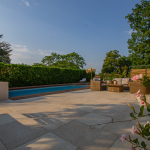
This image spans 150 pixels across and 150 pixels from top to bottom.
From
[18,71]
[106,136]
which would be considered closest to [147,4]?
[18,71]

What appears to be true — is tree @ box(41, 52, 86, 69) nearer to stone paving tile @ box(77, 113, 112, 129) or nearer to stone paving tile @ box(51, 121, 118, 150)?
stone paving tile @ box(77, 113, 112, 129)

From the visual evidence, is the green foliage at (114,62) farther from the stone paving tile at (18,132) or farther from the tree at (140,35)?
the stone paving tile at (18,132)

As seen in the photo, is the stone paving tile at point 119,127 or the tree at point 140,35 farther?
the tree at point 140,35

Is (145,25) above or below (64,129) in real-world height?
above

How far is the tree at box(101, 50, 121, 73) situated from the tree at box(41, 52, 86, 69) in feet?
22.7

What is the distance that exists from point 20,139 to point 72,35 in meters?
15.7

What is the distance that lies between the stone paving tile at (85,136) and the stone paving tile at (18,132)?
326mm

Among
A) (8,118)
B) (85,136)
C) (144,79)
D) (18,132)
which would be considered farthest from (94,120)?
(8,118)

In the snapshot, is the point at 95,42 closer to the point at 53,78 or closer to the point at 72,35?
the point at 72,35

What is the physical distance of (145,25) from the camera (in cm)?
1612

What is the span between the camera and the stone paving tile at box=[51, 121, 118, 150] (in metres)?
1.50

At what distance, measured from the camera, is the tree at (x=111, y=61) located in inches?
1123

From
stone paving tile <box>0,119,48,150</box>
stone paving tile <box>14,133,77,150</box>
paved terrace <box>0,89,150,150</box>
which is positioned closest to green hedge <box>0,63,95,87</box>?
paved terrace <box>0,89,150,150</box>

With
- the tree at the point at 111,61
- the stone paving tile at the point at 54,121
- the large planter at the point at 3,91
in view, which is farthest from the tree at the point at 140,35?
the large planter at the point at 3,91
